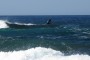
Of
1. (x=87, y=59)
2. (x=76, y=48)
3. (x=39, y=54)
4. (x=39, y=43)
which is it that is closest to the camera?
(x=87, y=59)

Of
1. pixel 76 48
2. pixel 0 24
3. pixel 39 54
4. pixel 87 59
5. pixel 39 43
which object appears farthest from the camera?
pixel 0 24

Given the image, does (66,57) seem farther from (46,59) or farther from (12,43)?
(12,43)

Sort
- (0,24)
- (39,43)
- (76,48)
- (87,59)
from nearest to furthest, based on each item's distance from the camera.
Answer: (87,59), (76,48), (39,43), (0,24)

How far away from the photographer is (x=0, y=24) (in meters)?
62.9

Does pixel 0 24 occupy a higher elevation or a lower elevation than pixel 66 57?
lower

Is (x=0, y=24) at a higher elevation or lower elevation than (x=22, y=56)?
lower

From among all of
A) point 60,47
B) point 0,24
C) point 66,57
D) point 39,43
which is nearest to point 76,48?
point 60,47

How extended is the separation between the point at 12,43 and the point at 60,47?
5478 mm

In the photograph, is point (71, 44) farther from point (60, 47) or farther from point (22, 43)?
point (22, 43)

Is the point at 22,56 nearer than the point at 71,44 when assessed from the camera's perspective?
Yes

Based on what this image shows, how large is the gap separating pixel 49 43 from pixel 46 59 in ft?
29.3

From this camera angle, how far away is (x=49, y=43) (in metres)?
33.8

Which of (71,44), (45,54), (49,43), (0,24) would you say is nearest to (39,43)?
(49,43)

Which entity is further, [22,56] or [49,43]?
[49,43]
